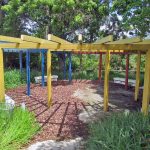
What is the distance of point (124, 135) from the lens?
17.1ft

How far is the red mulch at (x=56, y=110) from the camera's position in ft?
25.5

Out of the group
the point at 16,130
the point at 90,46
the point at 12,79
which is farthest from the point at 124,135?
the point at 12,79

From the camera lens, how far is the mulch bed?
25.5 ft

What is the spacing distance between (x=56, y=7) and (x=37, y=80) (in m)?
4.46

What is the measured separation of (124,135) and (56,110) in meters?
5.46

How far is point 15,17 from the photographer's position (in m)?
18.1

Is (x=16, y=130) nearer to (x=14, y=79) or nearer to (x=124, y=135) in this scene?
(x=124, y=135)

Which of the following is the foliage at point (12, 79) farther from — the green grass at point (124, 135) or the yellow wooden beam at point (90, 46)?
the green grass at point (124, 135)

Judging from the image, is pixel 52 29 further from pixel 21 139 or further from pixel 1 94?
pixel 21 139

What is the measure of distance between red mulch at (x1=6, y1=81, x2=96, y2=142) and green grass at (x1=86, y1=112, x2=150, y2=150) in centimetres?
197

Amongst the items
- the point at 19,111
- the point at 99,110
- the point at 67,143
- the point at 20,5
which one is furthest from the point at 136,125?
the point at 20,5

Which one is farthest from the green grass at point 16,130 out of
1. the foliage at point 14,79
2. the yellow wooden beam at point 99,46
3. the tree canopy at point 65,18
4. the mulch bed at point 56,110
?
the tree canopy at point 65,18

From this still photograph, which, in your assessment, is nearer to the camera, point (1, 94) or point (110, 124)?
point (110, 124)

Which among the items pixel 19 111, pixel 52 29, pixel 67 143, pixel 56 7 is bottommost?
pixel 67 143
